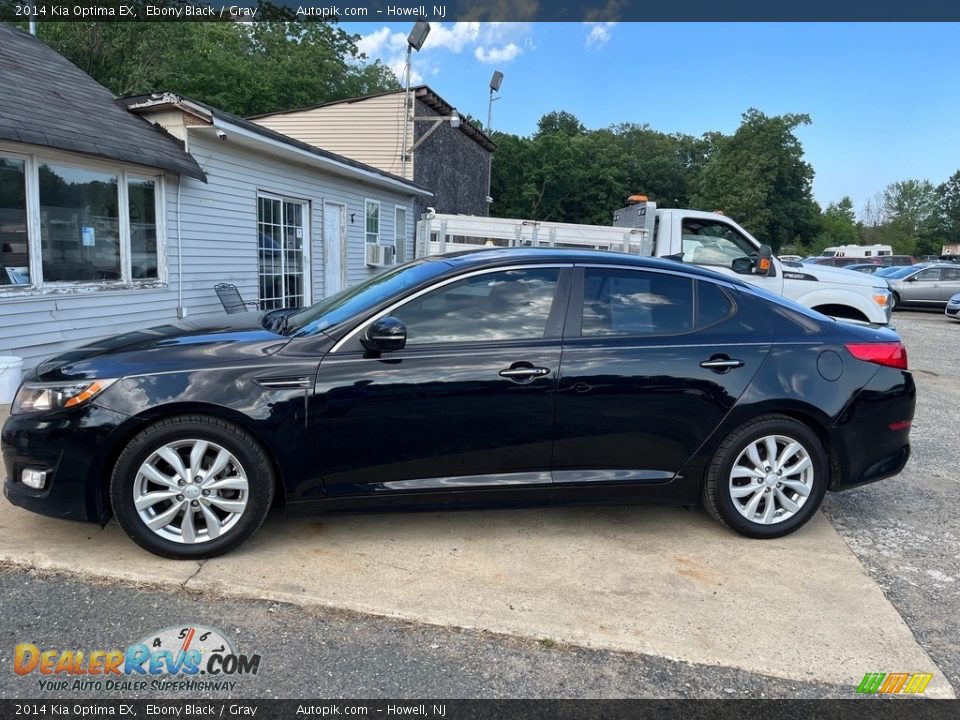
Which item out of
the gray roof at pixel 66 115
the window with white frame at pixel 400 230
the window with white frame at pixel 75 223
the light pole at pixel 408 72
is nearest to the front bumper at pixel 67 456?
the gray roof at pixel 66 115

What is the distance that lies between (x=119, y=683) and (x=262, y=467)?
1.09m

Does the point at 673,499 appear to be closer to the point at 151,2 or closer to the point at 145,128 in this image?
the point at 145,128

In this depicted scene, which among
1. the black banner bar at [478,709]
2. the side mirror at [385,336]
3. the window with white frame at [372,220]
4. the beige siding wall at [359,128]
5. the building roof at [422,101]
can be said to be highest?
the building roof at [422,101]

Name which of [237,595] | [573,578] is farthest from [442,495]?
[237,595]

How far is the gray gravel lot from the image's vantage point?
122 inches

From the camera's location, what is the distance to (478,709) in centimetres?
242

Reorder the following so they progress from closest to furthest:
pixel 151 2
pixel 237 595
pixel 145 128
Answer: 1. pixel 237 595
2. pixel 145 128
3. pixel 151 2

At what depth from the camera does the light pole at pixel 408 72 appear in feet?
54.1

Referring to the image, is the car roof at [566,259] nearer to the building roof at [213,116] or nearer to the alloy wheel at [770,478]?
the alloy wheel at [770,478]

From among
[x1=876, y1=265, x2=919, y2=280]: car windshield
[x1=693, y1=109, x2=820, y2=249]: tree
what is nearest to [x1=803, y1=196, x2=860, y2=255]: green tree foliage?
[x1=693, y1=109, x2=820, y2=249]: tree

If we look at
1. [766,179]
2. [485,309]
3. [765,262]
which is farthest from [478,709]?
[766,179]

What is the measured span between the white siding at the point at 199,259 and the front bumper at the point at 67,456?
3.96 meters

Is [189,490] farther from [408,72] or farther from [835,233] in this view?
[835,233]

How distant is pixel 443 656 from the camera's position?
2.71 m
